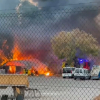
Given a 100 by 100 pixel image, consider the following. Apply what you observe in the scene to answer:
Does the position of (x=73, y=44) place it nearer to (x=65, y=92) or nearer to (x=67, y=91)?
(x=67, y=91)

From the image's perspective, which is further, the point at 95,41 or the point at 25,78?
the point at 95,41

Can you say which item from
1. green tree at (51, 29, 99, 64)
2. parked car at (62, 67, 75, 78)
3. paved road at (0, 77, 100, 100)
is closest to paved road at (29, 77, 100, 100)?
paved road at (0, 77, 100, 100)

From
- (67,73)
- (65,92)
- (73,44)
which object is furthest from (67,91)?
(73,44)

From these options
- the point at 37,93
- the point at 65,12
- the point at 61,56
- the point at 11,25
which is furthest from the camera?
the point at 61,56

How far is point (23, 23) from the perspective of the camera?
848 centimetres

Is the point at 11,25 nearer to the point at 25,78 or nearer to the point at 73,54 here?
the point at 25,78

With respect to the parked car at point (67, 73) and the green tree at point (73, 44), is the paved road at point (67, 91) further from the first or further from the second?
the green tree at point (73, 44)

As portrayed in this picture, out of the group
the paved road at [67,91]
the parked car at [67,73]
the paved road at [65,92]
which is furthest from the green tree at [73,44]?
the paved road at [65,92]

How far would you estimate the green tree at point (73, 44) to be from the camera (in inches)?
1710

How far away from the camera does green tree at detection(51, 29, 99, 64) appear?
143 ft

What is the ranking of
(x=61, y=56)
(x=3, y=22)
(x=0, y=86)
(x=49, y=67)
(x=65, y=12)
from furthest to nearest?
(x=61, y=56), (x=49, y=67), (x=0, y=86), (x=3, y=22), (x=65, y=12)

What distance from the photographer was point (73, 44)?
147 feet

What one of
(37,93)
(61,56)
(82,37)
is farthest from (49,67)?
(37,93)

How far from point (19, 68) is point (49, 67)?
8.27 m
